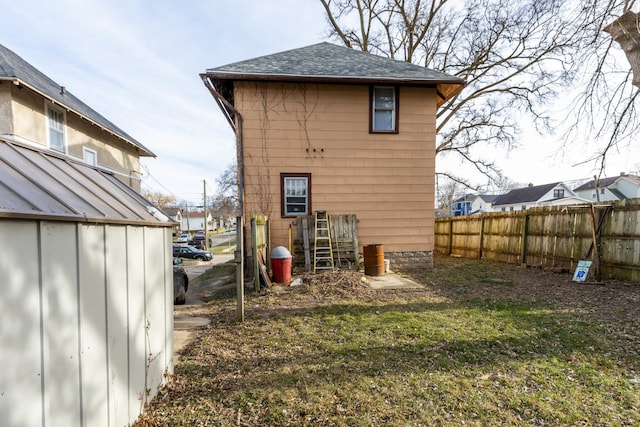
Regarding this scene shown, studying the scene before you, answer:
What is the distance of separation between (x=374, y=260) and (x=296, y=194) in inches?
114

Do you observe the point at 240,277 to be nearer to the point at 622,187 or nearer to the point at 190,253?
the point at 190,253

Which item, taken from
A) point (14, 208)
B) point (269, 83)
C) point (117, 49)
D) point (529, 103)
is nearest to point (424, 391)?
point (14, 208)

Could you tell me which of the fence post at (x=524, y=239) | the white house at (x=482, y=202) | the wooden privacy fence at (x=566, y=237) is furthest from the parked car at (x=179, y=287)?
the white house at (x=482, y=202)

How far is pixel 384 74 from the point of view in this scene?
8.14 meters

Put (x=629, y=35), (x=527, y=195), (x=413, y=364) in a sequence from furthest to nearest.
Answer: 1. (x=527, y=195)
2. (x=629, y=35)
3. (x=413, y=364)

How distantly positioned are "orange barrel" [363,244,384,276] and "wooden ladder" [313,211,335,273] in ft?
3.36

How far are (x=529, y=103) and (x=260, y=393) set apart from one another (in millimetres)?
16750

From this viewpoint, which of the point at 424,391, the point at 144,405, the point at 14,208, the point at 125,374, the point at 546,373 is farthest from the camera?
the point at 546,373

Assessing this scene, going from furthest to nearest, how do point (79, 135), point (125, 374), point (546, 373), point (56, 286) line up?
point (79, 135) → point (546, 373) → point (125, 374) → point (56, 286)

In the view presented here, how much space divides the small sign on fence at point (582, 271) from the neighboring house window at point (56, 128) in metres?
15.0

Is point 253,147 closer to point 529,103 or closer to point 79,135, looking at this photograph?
point 79,135

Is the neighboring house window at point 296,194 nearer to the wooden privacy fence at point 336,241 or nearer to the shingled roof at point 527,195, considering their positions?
the wooden privacy fence at point 336,241

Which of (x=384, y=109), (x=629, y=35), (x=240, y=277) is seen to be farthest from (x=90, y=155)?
(x=629, y=35)

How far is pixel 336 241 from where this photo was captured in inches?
310
